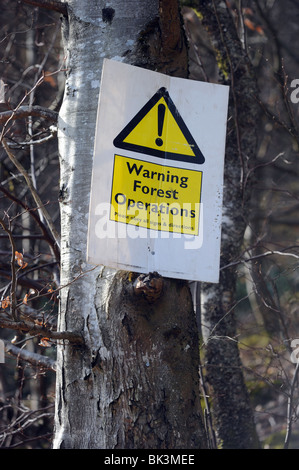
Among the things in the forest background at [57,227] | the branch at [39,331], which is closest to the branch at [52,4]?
the forest background at [57,227]

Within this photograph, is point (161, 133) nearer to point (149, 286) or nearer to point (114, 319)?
point (149, 286)

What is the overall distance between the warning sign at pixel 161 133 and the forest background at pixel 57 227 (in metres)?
0.71

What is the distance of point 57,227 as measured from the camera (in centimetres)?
623

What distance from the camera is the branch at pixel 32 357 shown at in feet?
11.1

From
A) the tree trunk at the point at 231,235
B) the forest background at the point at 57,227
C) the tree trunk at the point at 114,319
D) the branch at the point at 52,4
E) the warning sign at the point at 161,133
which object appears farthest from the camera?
the tree trunk at the point at 231,235

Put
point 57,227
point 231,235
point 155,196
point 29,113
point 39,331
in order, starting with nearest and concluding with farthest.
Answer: point 39,331, point 155,196, point 29,113, point 231,235, point 57,227

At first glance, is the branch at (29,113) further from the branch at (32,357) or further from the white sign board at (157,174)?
the branch at (32,357)

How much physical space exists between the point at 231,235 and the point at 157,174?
2569 mm

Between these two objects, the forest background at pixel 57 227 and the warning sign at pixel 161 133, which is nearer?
the warning sign at pixel 161 133

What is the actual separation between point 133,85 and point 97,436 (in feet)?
4.64

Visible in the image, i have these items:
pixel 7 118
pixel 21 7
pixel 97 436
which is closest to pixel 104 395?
pixel 97 436

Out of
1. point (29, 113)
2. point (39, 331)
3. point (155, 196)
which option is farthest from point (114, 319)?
point (29, 113)

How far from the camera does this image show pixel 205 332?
16.5 ft

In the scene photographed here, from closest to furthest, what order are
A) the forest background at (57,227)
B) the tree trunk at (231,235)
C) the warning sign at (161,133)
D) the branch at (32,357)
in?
Answer: the warning sign at (161,133), the branch at (32,357), the forest background at (57,227), the tree trunk at (231,235)
